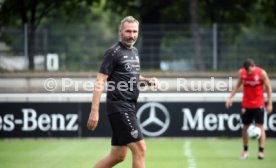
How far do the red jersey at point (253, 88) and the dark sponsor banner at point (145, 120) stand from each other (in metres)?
4.73

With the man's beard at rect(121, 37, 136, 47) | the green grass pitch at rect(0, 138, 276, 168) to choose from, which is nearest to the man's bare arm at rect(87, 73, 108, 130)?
the man's beard at rect(121, 37, 136, 47)

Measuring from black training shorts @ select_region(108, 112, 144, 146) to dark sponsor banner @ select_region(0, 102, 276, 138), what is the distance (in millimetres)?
11097

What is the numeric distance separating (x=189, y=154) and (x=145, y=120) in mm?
4387

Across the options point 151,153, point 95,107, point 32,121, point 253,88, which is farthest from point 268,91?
point 32,121

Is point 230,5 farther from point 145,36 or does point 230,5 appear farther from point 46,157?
point 46,157

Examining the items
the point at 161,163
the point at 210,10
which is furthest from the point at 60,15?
the point at 161,163

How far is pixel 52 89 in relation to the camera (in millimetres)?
23469

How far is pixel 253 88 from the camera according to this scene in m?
16.6

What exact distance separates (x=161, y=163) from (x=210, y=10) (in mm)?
21196

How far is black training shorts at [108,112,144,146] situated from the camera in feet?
33.3

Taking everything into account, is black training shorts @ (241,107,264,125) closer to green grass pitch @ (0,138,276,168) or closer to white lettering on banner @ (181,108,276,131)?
green grass pitch @ (0,138,276,168)

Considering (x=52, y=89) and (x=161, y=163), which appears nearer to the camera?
(x=161, y=163)

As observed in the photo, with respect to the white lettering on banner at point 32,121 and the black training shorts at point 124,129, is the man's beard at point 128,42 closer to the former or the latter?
the black training shorts at point 124,129

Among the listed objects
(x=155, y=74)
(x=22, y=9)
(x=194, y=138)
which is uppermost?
(x=22, y=9)
